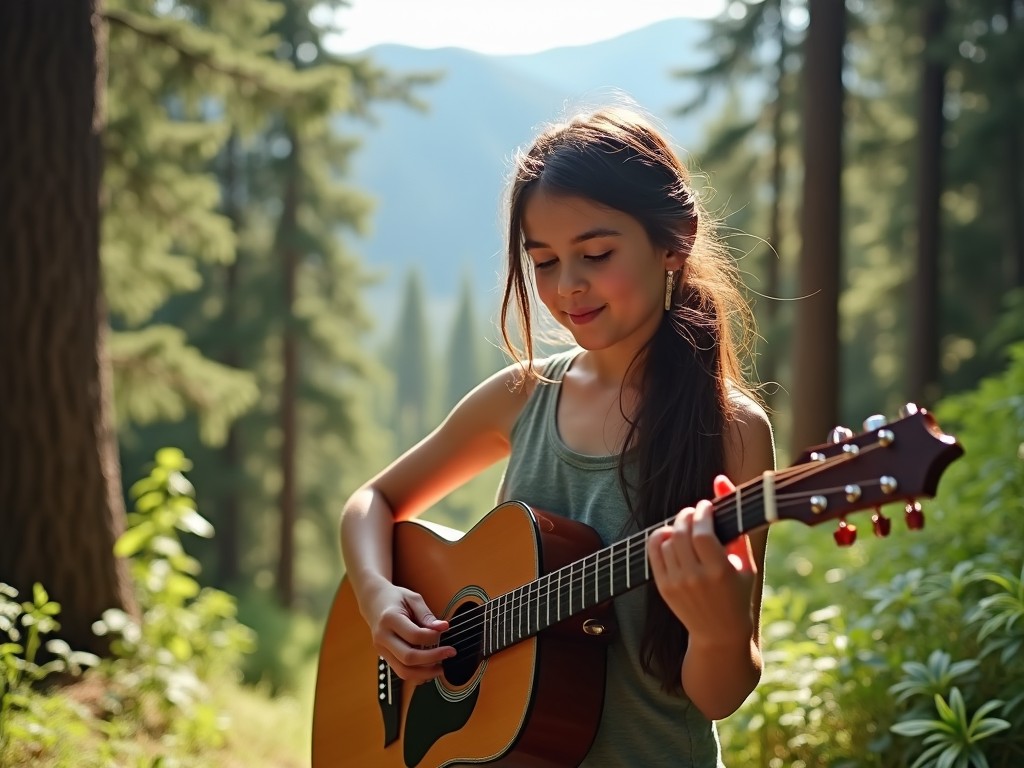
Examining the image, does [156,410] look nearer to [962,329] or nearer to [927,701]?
[927,701]

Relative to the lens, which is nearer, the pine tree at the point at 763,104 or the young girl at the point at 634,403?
the young girl at the point at 634,403

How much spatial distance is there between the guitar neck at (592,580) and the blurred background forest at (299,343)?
2.48 feet

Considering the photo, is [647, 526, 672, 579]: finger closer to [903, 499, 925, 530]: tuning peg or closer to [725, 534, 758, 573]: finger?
[725, 534, 758, 573]: finger

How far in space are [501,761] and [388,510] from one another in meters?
0.86

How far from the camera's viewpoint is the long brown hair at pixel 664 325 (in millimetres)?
1943

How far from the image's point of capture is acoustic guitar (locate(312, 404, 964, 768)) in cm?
145

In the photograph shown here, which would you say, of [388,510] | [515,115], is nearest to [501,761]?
[388,510]

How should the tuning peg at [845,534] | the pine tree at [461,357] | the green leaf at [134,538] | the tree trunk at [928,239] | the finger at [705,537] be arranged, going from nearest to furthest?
the tuning peg at [845,534] → the finger at [705,537] → the green leaf at [134,538] → the tree trunk at [928,239] → the pine tree at [461,357]

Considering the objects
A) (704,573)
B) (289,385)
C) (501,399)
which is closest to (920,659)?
(501,399)

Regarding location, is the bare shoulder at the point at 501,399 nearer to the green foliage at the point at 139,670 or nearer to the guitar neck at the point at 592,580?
the guitar neck at the point at 592,580

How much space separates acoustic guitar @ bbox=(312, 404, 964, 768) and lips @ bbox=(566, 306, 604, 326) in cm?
39

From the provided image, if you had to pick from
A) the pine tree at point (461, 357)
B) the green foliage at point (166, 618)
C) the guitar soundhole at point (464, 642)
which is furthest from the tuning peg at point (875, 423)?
the pine tree at point (461, 357)

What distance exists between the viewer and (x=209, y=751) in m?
3.81

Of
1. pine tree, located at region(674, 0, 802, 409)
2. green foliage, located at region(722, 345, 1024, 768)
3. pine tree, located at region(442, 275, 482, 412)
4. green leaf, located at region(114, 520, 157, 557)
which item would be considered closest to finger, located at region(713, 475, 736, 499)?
green foliage, located at region(722, 345, 1024, 768)
